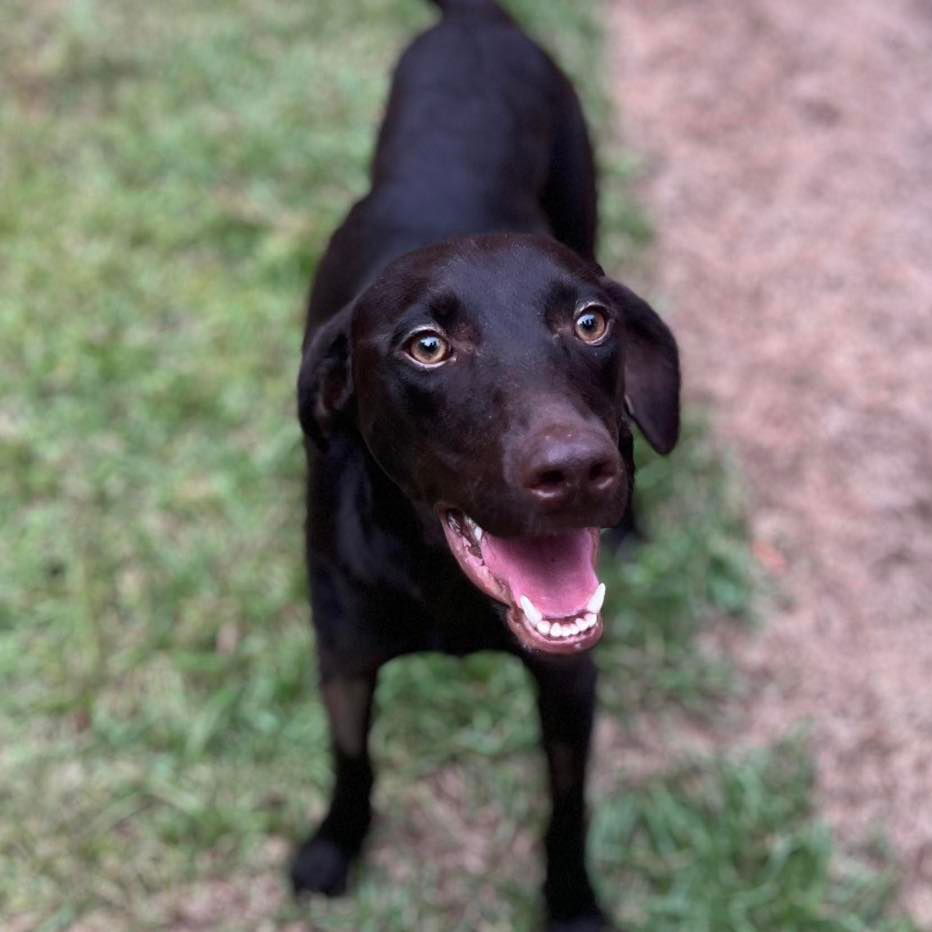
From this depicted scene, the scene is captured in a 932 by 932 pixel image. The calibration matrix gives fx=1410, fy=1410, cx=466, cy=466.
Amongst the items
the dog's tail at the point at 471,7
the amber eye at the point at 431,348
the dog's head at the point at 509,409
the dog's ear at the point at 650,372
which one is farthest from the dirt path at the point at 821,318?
the amber eye at the point at 431,348

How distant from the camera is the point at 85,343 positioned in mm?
4680

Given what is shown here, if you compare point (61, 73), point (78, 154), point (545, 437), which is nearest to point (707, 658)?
point (545, 437)

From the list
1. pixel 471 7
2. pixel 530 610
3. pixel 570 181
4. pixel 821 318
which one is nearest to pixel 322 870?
pixel 530 610

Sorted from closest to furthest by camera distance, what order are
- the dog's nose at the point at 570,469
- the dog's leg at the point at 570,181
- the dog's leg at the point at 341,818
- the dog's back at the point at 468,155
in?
the dog's nose at the point at 570,469, the dog's leg at the point at 341,818, the dog's back at the point at 468,155, the dog's leg at the point at 570,181

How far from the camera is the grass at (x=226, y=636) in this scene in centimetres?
347

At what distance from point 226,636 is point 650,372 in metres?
1.64

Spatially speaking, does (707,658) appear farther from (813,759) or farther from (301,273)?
(301,273)

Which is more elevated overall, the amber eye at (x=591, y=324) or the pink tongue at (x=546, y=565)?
the amber eye at (x=591, y=324)

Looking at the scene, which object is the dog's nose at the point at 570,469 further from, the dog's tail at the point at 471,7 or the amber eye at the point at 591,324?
the dog's tail at the point at 471,7

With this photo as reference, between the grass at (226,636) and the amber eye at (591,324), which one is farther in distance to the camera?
the grass at (226,636)

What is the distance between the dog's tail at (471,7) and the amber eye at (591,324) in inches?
68.1

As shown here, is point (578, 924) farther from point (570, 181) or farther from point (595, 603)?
point (570, 181)

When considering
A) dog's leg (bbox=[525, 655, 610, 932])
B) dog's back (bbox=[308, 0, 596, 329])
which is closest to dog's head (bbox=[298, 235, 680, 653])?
dog's leg (bbox=[525, 655, 610, 932])

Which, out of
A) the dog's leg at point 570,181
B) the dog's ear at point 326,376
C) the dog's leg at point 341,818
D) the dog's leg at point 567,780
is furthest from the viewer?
the dog's leg at point 570,181
